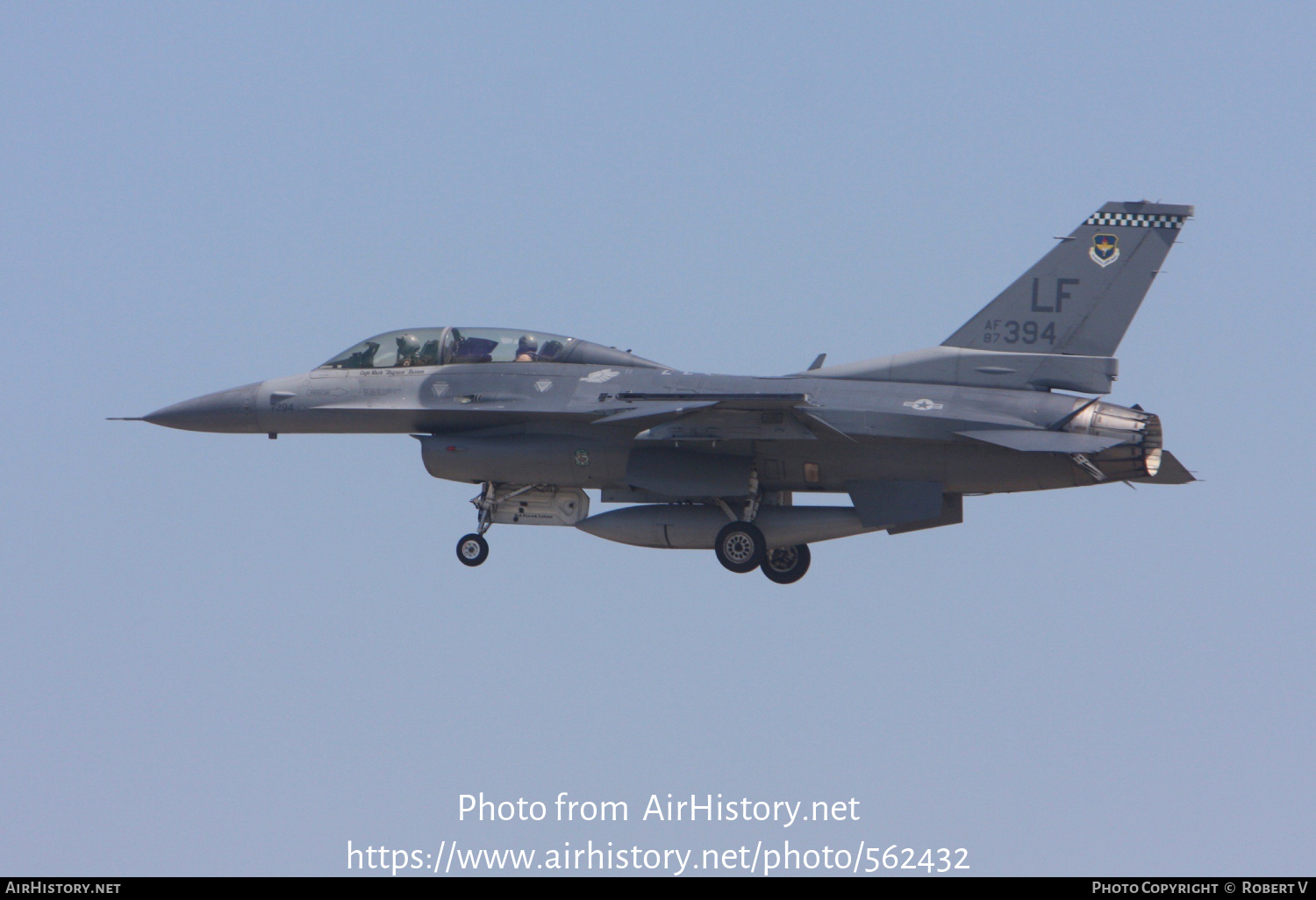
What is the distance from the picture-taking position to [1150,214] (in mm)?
22281

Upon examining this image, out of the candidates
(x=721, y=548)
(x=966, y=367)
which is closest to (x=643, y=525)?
(x=721, y=548)

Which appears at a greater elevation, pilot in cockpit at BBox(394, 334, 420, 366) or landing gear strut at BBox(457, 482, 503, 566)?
pilot in cockpit at BBox(394, 334, 420, 366)

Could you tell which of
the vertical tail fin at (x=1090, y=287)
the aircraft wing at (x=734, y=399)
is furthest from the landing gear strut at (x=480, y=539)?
the vertical tail fin at (x=1090, y=287)

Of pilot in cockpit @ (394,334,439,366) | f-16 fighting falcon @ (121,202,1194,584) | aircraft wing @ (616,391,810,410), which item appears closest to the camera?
aircraft wing @ (616,391,810,410)

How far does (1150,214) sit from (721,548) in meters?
6.54

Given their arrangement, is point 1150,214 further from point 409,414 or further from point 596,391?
point 409,414

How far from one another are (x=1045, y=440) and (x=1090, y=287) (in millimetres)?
2366

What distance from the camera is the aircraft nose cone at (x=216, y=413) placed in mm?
24438

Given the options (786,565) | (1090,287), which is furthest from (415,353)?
(1090,287)

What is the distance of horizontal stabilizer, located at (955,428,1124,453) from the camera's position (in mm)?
20922

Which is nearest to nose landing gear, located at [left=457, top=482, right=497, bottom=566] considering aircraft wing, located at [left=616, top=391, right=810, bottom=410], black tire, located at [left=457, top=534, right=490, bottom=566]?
black tire, located at [left=457, top=534, right=490, bottom=566]

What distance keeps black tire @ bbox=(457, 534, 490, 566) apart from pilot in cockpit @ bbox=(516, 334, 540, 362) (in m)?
2.35

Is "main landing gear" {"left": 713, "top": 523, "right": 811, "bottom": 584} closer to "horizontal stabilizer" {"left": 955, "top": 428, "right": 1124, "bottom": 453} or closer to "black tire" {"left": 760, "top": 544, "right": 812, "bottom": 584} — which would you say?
"black tire" {"left": 760, "top": 544, "right": 812, "bottom": 584}

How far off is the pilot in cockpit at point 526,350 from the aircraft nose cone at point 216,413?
354 cm
